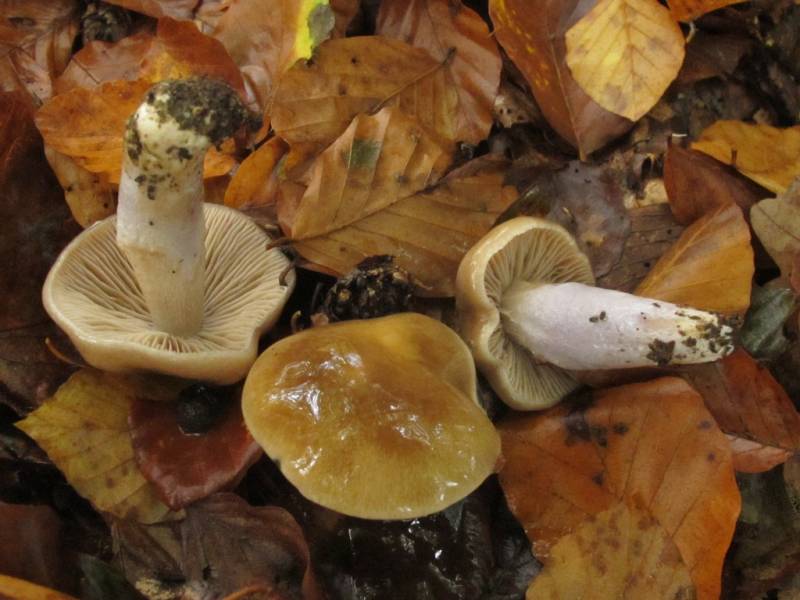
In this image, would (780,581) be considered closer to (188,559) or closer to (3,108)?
(188,559)

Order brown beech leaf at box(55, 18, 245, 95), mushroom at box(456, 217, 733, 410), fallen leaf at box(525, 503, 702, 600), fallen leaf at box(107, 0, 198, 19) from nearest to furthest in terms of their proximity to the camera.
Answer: fallen leaf at box(525, 503, 702, 600) < mushroom at box(456, 217, 733, 410) < brown beech leaf at box(55, 18, 245, 95) < fallen leaf at box(107, 0, 198, 19)

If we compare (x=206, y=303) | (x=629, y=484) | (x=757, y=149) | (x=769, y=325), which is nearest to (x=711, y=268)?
(x=769, y=325)

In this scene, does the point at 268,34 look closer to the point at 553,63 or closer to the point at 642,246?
the point at 553,63

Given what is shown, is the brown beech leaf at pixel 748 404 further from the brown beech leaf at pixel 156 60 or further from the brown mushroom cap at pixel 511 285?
the brown beech leaf at pixel 156 60

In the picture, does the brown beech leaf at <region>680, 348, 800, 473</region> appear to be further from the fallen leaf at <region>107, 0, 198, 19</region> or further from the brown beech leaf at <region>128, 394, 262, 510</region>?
the fallen leaf at <region>107, 0, 198, 19</region>

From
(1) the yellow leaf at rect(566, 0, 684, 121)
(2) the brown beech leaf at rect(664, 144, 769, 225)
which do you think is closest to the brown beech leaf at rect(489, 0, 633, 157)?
(1) the yellow leaf at rect(566, 0, 684, 121)
